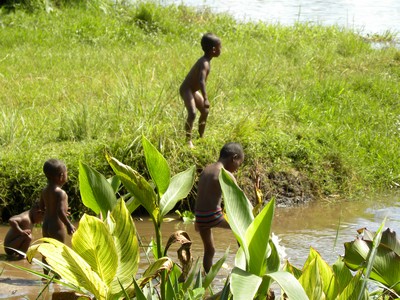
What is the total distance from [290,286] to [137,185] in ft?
2.43

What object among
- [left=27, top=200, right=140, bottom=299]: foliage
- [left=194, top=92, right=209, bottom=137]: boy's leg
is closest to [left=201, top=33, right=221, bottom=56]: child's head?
[left=194, top=92, right=209, bottom=137]: boy's leg

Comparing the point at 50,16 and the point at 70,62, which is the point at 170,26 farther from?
the point at 70,62

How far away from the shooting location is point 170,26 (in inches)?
539

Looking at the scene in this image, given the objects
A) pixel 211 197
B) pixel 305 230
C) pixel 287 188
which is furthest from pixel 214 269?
pixel 287 188

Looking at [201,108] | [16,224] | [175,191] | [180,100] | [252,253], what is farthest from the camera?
[180,100]

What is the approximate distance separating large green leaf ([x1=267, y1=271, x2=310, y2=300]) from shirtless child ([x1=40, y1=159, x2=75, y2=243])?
2.99 metres

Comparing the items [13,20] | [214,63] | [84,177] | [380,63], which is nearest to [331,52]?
[380,63]

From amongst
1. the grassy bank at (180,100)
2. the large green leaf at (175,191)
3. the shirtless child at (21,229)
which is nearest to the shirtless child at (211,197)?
the grassy bank at (180,100)

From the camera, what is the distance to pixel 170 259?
3.02 metres

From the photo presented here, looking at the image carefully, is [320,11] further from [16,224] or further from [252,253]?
[252,253]

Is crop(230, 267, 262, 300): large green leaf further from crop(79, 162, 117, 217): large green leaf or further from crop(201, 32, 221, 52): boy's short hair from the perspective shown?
crop(201, 32, 221, 52): boy's short hair

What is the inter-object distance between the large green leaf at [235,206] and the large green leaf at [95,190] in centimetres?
52

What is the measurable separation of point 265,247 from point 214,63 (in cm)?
872

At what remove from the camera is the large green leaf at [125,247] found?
2.95 m
